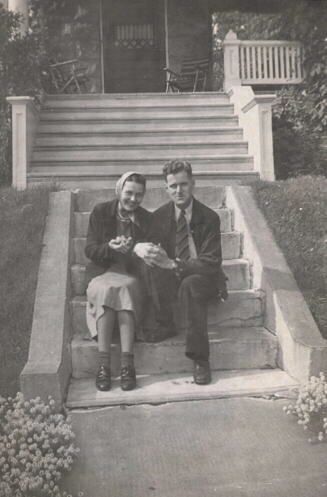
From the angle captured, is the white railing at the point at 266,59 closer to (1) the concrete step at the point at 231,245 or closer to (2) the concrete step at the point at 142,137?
(2) the concrete step at the point at 142,137

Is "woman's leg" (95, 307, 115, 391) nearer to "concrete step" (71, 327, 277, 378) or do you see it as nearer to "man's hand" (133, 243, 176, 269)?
"concrete step" (71, 327, 277, 378)

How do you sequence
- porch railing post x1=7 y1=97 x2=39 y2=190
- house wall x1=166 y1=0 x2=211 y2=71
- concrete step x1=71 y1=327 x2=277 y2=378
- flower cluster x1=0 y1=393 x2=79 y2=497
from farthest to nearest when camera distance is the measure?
house wall x1=166 y1=0 x2=211 y2=71, porch railing post x1=7 y1=97 x2=39 y2=190, concrete step x1=71 y1=327 x2=277 y2=378, flower cluster x1=0 y1=393 x2=79 y2=497

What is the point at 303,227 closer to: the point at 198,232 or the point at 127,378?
the point at 198,232

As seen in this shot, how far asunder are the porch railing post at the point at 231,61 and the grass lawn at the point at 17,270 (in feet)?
18.7

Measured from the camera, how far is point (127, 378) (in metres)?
3.64

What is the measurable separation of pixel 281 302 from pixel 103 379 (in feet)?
4.63

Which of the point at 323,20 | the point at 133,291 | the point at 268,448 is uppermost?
the point at 323,20

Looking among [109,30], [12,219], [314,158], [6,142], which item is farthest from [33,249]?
[109,30]

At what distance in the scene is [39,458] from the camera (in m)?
2.79

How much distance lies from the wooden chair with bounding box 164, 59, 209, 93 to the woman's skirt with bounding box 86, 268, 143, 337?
7775 mm

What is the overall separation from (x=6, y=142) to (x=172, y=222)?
4305 mm

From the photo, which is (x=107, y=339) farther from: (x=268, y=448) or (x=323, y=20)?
(x=323, y=20)

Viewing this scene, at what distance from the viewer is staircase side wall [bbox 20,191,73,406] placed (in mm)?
3379

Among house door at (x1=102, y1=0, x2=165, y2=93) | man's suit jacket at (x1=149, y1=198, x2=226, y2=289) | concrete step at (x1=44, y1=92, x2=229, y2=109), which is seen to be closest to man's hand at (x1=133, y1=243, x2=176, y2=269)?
man's suit jacket at (x1=149, y1=198, x2=226, y2=289)
